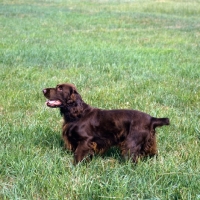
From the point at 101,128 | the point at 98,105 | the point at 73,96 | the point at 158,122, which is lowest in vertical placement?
the point at 98,105

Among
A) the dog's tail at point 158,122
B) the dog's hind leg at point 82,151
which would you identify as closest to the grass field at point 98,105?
the dog's hind leg at point 82,151

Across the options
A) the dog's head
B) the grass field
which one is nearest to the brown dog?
the dog's head

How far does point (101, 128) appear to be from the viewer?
426 cm

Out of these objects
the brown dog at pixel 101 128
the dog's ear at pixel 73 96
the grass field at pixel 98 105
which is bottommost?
the grass field at pixel 98 105

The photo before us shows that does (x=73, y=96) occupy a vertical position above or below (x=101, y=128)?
above

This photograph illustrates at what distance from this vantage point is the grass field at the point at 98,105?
3.46 metres

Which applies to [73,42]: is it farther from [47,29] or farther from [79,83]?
[79,83]

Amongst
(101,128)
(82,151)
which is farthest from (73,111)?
(82,151)

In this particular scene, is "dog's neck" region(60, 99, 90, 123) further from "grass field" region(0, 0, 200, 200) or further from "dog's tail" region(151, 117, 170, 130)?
"dog's tail" region(151, 117, 170, 130)

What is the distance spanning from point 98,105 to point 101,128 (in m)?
1.94

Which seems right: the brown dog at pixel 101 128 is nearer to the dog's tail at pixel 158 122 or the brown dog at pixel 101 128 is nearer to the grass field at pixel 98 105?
A: the dog's tail at pixel 158 122

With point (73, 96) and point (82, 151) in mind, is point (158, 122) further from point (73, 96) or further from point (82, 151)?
point (73, 96)

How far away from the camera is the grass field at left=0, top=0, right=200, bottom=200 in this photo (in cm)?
346

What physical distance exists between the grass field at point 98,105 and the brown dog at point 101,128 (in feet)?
0.51
